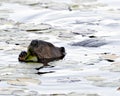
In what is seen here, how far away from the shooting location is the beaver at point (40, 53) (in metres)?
5.55

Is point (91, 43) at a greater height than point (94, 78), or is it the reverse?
point (91, 43)

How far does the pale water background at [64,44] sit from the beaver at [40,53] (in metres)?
0.09

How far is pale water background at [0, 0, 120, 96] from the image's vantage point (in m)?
4.63

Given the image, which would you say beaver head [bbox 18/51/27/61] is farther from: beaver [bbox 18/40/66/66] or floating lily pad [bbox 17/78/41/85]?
floating lily pad [bbox 17/78/41/85]

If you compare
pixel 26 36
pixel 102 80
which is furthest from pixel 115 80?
pixel 26 36

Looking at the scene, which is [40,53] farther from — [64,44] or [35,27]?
[35,27]

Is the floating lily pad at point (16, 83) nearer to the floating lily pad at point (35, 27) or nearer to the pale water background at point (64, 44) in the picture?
the pale water background at point (64, 44)

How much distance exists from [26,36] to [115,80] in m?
2.17

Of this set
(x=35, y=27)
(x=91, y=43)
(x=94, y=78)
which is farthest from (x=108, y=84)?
(x=35, y=27)

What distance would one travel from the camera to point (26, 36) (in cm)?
670

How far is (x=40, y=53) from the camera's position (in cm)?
566

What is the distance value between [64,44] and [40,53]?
2.09 feet

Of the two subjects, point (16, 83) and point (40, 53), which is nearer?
point (16, 83)

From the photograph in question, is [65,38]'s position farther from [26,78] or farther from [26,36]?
[26,78]
